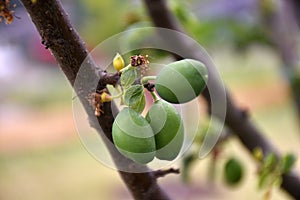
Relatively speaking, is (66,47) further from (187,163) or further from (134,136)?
(187,163)

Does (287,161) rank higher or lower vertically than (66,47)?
lower

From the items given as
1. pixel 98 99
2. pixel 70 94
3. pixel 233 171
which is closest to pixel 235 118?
pixel 233 171

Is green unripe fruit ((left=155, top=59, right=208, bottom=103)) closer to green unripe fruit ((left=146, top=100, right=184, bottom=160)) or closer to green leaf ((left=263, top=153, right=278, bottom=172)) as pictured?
green unripe fruit ((left=146, top=100, right=184, bottom=160))

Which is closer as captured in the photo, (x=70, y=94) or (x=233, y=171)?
(x=233, y=171)

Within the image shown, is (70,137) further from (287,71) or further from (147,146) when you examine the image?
(147,146)

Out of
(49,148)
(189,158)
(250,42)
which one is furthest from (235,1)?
(49,148)

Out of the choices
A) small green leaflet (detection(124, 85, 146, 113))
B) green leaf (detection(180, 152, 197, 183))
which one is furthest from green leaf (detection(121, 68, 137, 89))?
green leaf (detection(180, 152, 197, 183))
